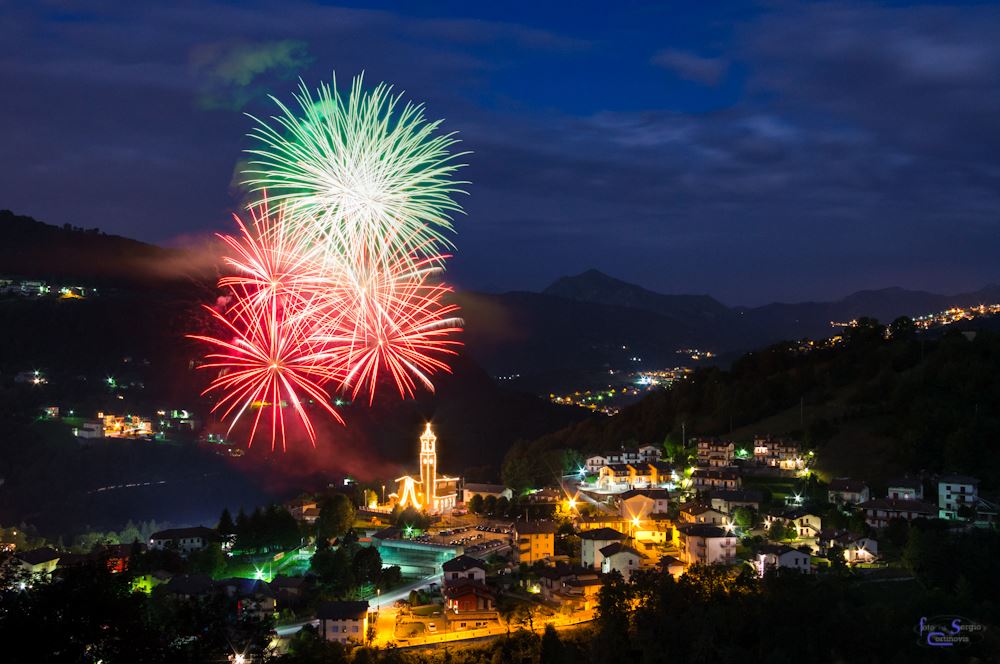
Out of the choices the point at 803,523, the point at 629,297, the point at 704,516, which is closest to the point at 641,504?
the point at 704,516

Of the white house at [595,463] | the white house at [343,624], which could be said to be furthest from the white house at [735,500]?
the white house at [343,624]


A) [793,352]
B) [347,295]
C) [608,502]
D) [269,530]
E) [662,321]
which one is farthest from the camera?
[662,321]

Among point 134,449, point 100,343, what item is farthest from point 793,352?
point 100,343

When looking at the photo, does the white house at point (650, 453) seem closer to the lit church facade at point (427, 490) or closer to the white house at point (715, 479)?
the white house at point (715, 479)

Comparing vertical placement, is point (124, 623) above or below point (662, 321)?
below

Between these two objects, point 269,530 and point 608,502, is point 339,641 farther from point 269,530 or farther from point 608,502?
point 608,502
